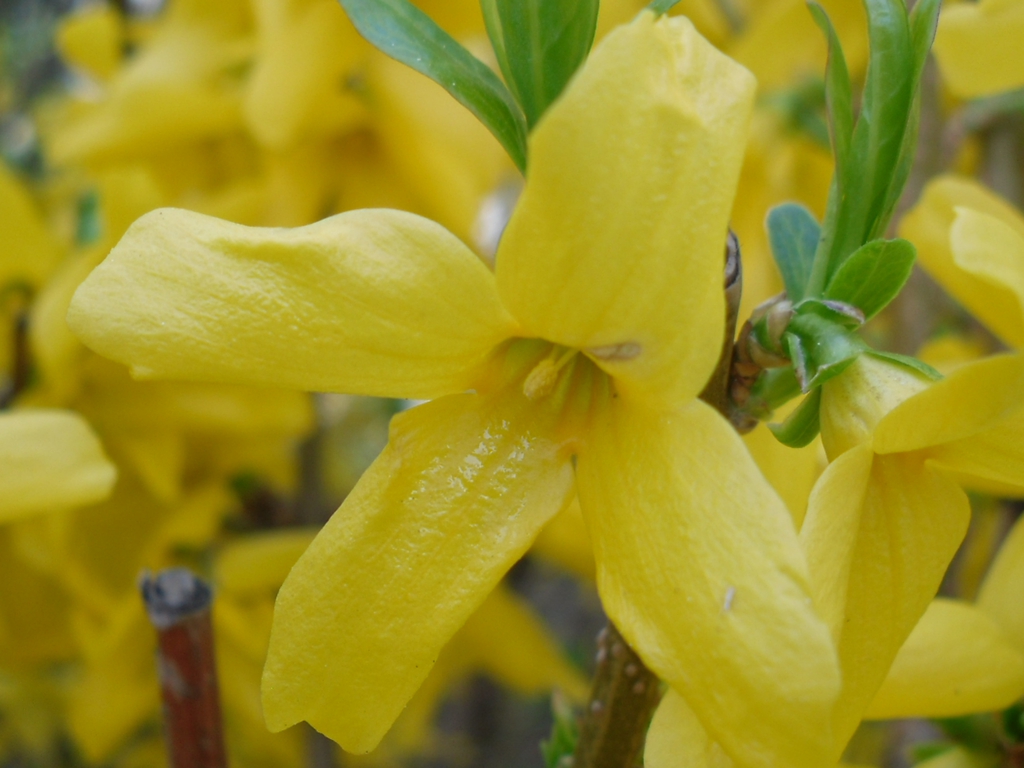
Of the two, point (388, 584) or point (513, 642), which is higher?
point (388, 584)

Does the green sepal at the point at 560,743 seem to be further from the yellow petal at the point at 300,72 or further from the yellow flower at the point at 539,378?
the yellow petal at the point at 300,72

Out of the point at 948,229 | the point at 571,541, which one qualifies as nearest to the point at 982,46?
the point at 948,229

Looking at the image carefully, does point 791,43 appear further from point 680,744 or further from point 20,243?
point 680,744

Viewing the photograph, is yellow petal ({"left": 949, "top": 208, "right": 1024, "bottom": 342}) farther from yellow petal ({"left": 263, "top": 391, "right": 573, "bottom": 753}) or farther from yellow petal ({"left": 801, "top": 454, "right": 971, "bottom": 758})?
yellow petal ({"left": 263, "top": 391, "right": 573, "bottom": 753})

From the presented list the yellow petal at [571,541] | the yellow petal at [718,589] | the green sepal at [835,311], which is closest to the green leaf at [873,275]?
the green sepal at [835,311]

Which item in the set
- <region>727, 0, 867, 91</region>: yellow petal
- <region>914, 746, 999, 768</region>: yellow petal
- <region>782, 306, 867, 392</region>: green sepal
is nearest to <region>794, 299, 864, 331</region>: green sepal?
<region>782, 306, 867, 392</region>: green sepal

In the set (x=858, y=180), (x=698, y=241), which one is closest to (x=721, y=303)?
(x=698, y=241)
